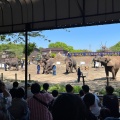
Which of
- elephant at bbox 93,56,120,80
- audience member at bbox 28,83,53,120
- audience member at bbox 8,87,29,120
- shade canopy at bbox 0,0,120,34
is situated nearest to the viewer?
audience member at bbox 8,87,29,120

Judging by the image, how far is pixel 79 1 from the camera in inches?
286

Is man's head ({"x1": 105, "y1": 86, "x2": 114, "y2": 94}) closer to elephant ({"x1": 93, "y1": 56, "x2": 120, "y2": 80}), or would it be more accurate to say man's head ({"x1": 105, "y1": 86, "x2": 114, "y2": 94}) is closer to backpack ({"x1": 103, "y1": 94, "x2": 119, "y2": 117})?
backpack ({"x1": 103, "y1": 94, "x2": 119, "y2": 117})

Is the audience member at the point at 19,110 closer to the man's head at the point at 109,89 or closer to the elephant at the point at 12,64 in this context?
the man's head at the point at 109,89

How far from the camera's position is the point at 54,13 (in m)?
7.69

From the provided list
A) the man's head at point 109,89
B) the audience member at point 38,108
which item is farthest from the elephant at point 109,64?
the audience member at point 38,108

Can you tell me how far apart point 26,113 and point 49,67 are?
117 ft

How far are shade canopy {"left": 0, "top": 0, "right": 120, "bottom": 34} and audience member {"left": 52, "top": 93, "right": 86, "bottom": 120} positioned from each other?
4.53 meters

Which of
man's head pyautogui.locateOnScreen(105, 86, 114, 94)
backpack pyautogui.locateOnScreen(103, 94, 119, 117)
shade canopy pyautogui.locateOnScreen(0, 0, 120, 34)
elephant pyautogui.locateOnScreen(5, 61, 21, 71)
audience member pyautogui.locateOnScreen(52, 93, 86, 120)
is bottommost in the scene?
backpack pyautogui.locateOnScreen(103, 94, 119, 117)

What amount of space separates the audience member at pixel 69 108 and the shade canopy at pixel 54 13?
4531mm

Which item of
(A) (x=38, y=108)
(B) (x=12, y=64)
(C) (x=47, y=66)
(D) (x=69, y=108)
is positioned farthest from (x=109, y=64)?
(D) (x=69, y=108)

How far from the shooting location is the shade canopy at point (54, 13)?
7.01 meters

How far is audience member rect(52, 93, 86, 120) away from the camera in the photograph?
2561mm

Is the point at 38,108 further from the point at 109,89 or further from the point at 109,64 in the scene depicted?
the point at 109,64

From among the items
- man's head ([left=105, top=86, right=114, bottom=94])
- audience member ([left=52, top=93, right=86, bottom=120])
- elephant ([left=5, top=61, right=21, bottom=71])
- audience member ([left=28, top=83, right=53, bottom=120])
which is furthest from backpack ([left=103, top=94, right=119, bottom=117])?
elephant ([left=5, top=61, right=21, bottom=71])
